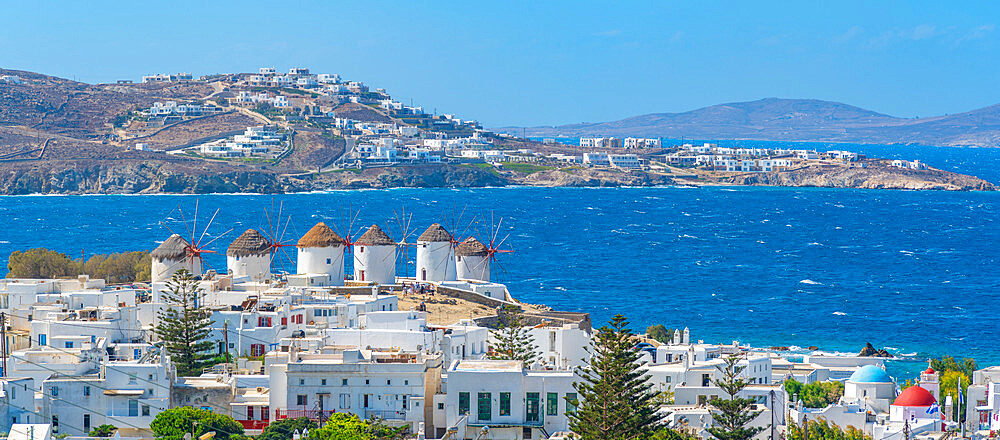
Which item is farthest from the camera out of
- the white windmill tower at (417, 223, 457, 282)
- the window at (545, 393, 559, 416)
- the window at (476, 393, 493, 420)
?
the white windmill tower at (417, 223, 457, 282)

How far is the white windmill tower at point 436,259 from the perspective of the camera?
61000mm

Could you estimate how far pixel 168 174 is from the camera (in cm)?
18438

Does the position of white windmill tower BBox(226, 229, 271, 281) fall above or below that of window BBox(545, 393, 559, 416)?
above

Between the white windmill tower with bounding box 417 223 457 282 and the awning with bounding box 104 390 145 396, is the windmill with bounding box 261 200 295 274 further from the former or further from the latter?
the awning with bounding box 104 390 145 396

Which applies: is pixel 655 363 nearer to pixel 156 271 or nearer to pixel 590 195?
pixel 156 271

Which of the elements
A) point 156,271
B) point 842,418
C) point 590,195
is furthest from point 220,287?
point 590,195

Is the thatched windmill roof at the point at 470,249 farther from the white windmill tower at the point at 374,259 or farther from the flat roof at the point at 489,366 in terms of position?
the flat roof at the point at 489,366

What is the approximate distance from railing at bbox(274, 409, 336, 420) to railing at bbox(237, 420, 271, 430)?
28 centimetres

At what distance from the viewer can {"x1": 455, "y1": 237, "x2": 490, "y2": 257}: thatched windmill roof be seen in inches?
2430

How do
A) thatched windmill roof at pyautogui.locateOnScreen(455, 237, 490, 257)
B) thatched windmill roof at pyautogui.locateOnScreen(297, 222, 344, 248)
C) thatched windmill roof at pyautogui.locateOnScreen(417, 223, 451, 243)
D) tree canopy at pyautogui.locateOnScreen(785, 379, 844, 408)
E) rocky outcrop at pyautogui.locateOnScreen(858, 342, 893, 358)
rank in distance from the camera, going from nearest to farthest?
tree canopy at pyautogui.locateOnScreen(785, 379, 844, 408) < thatched windmill roof at pyautogui.locateOnScreen(297, 222, 344, 248) < rocky outcrop at pyautogui.locateOnScreen(858, 342, 893, 358) < thatched windmill roof at pyautogui.locateOnScreen(417, 223, 451, 243) < thatched windmill roof at pyautogui.locateOnScreen(455, 237, 490, 257)

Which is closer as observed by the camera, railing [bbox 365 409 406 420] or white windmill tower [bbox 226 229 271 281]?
railing [bbox 365 409 406 420]

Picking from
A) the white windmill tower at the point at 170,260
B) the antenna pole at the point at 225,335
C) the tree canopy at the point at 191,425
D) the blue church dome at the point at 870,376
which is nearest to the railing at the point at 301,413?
the tree canopy at the point at 191,425

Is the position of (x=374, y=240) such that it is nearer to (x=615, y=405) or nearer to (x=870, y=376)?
(x=870, y=376)

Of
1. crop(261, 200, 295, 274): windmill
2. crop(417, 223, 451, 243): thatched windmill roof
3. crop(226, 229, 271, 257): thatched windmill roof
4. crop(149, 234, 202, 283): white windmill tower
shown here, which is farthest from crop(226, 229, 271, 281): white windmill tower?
crop(417, 223, 451, 243): thatched windmill roof
